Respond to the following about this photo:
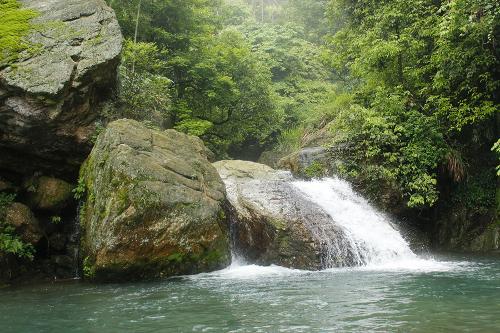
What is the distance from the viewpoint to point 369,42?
16.4m

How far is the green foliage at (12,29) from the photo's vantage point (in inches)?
460

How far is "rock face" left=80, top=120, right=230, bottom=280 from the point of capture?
9500mm

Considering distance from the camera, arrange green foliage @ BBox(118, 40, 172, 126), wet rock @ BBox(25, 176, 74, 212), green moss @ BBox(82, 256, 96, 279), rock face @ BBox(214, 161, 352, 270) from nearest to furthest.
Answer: green moss @ BBox(82, 256, 96, 279) → rock face @ BBox(214, 161, 352, 270) → wet rock @ BBox(25, 176, 74, 212) → green foliage @ BBox(118, 40, 172, 126)

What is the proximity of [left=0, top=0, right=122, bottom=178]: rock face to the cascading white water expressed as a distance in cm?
621

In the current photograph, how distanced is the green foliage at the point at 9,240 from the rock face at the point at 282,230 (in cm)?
485

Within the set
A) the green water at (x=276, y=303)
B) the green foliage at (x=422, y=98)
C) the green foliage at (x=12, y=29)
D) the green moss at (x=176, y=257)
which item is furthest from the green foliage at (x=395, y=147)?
the green foliage at (x=12, y=29)

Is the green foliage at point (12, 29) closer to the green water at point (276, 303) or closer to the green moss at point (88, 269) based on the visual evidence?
the green moss at point (88, 269)

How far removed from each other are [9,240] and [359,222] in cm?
862

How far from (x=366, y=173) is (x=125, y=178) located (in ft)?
24.7

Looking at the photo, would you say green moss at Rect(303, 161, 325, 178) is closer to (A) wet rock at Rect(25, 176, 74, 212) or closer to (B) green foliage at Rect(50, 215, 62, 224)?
(A) wet rock at Rect(25, 176, 74, 212)

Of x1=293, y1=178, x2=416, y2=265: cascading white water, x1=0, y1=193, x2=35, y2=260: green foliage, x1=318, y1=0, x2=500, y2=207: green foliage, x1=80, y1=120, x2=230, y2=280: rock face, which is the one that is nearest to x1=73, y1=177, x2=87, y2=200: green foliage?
x1=80, y1=120, x2=230, y2=280: rock face

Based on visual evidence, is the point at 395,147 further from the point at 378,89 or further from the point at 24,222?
the point at 24,222

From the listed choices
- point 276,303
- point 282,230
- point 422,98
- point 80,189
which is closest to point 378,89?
point 422,98

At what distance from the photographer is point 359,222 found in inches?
500
